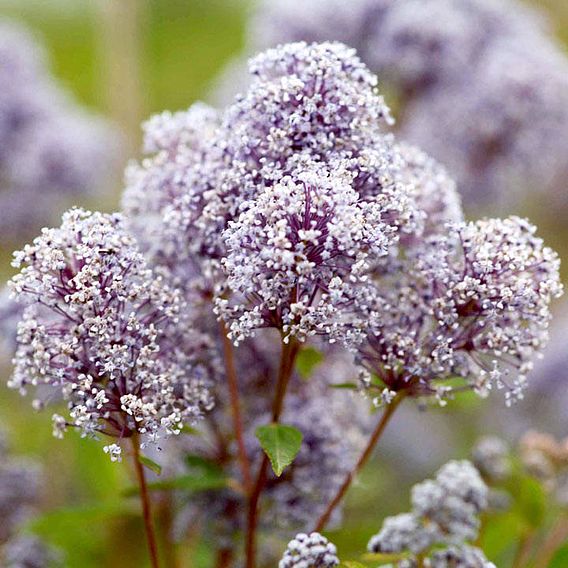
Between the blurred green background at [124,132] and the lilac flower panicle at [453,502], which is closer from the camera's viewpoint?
the lilac flower panicle at [453,502]

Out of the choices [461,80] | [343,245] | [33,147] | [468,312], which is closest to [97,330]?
[343,245]

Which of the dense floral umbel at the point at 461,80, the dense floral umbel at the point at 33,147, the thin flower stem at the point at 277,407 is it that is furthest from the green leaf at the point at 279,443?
the dense floral umbel at the point at 33,147

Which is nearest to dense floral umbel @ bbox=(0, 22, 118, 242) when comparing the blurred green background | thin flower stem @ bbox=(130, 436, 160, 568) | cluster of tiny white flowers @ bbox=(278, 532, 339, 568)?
the blurred green background

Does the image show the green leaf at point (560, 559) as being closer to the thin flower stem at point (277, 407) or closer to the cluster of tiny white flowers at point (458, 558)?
the cluster of tiny white flowers at point (458, 558)

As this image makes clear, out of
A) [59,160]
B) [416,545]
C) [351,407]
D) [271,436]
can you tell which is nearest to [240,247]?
[271,436]

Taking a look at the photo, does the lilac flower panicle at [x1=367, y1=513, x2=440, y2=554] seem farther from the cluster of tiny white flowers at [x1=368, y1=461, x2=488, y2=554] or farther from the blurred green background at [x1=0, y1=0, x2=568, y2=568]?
the blurred green background at [x1=0, y1=0, x2=568, y2=568]

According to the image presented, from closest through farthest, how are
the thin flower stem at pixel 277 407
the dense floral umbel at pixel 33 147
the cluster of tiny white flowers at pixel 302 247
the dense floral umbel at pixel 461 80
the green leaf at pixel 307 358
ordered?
the cluster of tiny white flowers at pixel 302 247 < the thin flower stem at pixel 277 407 < the green leaf at pixel 307 358 < the dense floral umbel at pixel 461 80 < the dense floral umbel at pixel 33 147

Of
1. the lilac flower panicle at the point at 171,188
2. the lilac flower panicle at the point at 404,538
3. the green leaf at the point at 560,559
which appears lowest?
the green leaf at the point at 560,559
